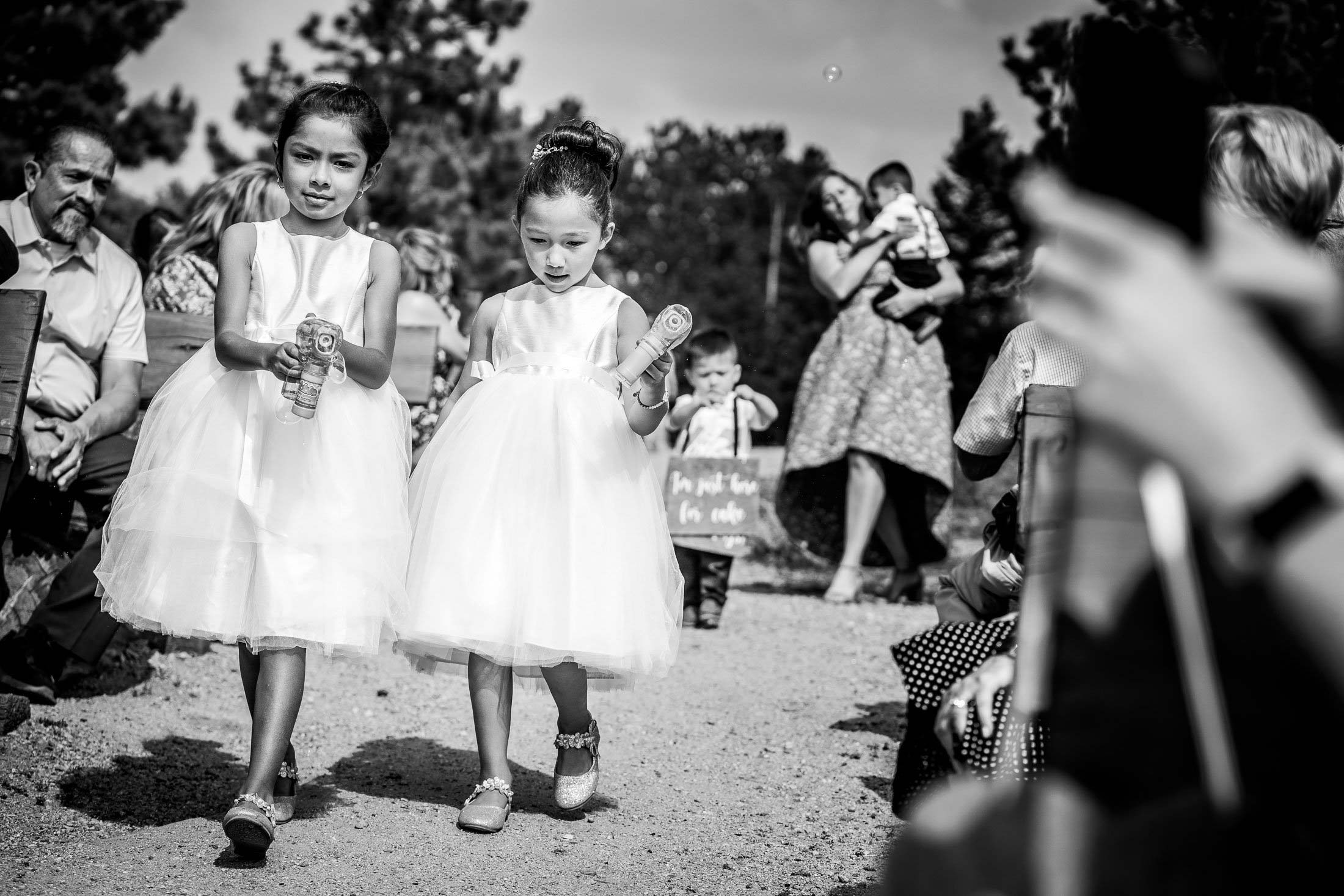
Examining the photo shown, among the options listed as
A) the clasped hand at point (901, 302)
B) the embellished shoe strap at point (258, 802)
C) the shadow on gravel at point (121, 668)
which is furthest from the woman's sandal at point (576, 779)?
the clasped hand at point (901, 302)

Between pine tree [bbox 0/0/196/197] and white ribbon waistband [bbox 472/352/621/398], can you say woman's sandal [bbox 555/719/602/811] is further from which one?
pine tree [bbox 0/0/196/197]

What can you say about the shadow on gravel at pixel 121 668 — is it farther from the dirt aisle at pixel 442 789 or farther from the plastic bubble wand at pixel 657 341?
the plastic bubble wand at pixel 657 341

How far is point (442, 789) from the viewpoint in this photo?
13.7 ft

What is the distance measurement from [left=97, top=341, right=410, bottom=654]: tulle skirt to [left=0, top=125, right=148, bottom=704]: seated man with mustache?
4.84ft

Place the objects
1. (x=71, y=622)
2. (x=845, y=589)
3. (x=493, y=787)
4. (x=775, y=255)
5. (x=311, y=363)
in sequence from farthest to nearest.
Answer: (x=775, y=255) → (x=845, y=589) → (x=71, y=622) → (x=493, y=787) → (x=311, y=363)

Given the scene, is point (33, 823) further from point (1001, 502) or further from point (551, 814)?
point (1001, 502)

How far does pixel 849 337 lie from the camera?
26.7 feet

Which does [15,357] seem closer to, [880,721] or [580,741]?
[580,741]

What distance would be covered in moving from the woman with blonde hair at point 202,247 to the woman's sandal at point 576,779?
9.71ft

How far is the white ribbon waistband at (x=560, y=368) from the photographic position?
4.03 m

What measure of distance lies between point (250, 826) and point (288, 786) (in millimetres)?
623

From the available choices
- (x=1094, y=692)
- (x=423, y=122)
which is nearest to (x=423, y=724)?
(x=1094, y=692)

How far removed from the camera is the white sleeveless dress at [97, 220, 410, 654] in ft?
11.5

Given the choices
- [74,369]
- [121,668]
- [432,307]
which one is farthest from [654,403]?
[432,307]
